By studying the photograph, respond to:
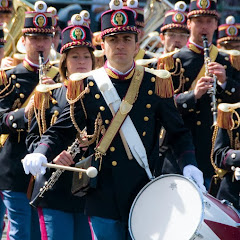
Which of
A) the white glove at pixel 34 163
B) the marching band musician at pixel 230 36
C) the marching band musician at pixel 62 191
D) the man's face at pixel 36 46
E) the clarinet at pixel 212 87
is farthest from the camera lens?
the marching band musician at pixel 230 36

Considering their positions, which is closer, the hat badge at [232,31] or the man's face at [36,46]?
the man's face at [36,46]

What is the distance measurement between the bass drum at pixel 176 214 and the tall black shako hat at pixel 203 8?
9.84 feet

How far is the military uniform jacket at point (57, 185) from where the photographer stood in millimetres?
7676

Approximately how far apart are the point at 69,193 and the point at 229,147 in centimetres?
134

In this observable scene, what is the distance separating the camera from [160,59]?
9359 millimetres

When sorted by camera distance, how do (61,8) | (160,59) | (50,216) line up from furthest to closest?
(61,8) → (160,59) → (50,216)

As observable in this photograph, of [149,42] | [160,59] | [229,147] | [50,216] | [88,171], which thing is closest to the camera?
[88,171]

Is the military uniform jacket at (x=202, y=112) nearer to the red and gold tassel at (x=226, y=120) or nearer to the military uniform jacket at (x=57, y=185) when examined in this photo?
the red and gold tassel at (x=226, y=120)

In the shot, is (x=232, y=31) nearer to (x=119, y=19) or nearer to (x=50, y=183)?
(x=50, y=183)

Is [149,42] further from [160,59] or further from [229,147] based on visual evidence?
[229,147]

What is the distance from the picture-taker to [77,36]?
8133 mm

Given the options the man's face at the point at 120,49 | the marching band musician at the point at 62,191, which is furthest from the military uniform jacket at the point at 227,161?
the man's face at the point at 120,49

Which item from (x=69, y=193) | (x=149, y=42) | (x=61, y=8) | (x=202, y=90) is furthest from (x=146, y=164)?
(x=61, y=8)

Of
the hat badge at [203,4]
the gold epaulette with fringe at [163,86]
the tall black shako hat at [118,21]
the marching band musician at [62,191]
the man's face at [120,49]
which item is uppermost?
the tall black shako hat at [118,21]
